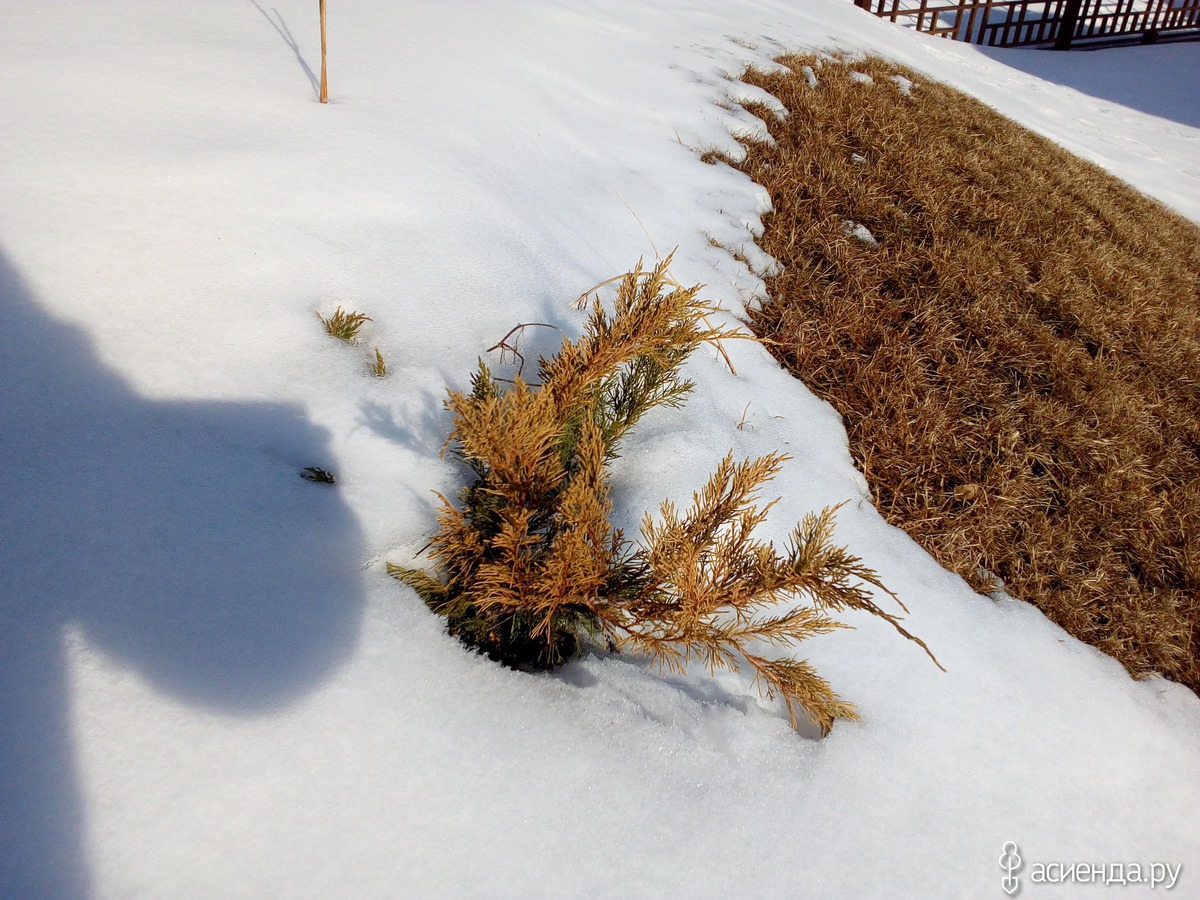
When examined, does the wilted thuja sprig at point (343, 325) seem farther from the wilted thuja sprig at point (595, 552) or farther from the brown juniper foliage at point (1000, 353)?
the brown juniper foliage at point (1000, 353)

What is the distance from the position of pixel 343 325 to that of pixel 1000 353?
2.74 m

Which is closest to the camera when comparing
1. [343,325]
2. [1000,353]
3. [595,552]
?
[595,552]

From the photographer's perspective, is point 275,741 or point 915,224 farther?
point 915,224

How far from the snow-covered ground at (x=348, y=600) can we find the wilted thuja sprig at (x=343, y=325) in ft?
0.12

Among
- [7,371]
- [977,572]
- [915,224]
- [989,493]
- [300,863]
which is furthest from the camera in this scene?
[915,224]

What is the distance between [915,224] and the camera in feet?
11.3

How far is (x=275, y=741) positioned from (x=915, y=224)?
3.64m

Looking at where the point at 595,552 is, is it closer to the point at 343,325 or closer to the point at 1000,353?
the point at 343,325

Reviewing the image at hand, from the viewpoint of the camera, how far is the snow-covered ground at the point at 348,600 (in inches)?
41.6

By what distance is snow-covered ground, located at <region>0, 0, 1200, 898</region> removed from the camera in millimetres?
1058

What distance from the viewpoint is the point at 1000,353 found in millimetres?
2900

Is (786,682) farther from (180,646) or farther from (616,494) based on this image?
(180,646)

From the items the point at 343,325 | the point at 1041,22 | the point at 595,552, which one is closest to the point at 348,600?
the point at 595,552

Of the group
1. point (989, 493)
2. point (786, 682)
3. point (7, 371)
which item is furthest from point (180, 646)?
point (989, 493)
